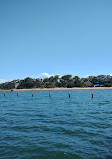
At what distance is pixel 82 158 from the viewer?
327 inches

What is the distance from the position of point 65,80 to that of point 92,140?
517 ft

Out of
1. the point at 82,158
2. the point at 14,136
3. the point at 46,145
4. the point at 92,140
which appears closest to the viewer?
the point at 82,158

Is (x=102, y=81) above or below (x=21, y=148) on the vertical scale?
above

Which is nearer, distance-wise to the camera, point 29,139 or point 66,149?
point 66,149

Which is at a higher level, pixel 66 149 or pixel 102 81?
pixel 102 81


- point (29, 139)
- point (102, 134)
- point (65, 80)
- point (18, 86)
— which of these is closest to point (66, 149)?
point (29, 139)

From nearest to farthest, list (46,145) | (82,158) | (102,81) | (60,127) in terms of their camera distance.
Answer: (82,158), (46,145), (60,127), (102,81)

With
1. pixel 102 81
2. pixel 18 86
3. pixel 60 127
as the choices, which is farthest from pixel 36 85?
pixel 60 127

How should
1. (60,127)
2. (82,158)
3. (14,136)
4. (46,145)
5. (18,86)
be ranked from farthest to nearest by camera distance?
(18,86)
(60,127)
(14,136)
(46,145)
(82,158)

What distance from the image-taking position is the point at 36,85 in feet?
554

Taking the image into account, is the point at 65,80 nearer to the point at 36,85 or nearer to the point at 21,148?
the point at 36,85

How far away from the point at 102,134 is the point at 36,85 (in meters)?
159

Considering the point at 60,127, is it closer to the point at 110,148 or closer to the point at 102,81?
the point at 110,148

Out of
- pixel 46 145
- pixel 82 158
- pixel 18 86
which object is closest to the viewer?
pixel 82 158
